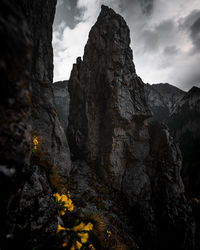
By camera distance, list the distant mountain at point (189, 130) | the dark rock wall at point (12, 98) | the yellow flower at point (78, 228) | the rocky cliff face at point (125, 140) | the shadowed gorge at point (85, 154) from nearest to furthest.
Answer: the dark rock wall at point (12, 98), the shadowed gorge at point (85, 154), the yellow flower at point (78, 228), the rocky cliff face at point (125, 140), the distant mountain at point (189, 130)

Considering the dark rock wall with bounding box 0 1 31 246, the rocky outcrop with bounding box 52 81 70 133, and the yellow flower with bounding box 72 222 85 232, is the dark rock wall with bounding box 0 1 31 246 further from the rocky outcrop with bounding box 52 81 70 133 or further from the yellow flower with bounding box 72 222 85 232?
the rocky outcrop with bounding box 52 81 70 133

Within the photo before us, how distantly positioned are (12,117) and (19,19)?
1193 mm

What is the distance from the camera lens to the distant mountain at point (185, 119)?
87.4ft

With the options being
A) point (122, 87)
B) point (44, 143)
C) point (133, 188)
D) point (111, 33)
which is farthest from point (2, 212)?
point (111, 33)

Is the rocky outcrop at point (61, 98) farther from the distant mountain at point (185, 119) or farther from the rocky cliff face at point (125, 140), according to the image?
the distant mountain at point (185, 119)

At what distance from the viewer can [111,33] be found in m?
11.4

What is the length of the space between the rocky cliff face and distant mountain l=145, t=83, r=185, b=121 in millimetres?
35872

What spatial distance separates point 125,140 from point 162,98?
148 ft

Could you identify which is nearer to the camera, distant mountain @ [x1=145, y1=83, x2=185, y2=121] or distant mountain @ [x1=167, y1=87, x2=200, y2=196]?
distant mountain @ [x1=167, y1=87, x2=200, y2=196]

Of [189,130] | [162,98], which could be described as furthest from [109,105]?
[162,98]

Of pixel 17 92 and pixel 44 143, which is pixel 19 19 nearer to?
pixel 17 92

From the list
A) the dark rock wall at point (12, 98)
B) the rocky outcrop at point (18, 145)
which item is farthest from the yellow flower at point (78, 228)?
the dark rock wall at point (12, 98)

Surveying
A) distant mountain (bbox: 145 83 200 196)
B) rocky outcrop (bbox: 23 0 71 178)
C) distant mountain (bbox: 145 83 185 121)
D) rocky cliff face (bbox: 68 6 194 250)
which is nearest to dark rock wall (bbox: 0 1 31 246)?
rocky outcrop (bbox: 23 0 71 178)

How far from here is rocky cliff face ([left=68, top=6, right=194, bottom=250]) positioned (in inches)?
326
